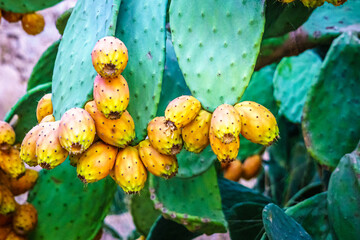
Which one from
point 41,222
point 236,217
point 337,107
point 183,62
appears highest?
point 183,62

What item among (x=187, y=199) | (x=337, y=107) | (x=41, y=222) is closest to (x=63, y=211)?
(x=41, y=222)

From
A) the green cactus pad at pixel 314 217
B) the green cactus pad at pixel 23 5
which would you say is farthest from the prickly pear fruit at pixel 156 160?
the green cactus pad at pixel 23 5

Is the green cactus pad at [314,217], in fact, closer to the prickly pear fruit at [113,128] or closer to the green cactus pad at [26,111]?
the prickly pear fruit at [113,128]

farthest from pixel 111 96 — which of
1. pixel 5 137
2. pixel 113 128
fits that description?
pixel 5 137

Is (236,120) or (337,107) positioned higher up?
(236,120)

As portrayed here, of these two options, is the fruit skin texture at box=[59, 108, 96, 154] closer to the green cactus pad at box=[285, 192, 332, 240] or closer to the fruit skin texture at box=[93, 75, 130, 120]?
the fruit skin texture at box=[93, 75, 130, 120]

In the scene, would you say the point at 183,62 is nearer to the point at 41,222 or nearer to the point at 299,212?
the point at 299,212
